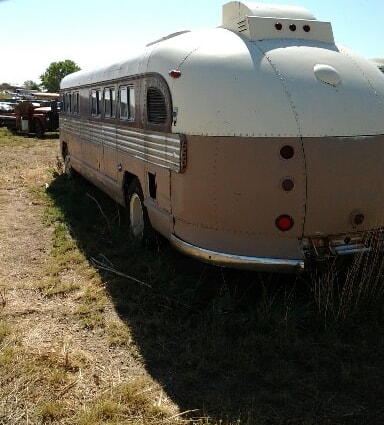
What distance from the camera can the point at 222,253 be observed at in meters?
4.68

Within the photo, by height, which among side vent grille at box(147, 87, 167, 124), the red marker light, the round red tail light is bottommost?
the round red tail light

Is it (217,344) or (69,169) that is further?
(69,169)

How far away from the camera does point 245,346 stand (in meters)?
4.12

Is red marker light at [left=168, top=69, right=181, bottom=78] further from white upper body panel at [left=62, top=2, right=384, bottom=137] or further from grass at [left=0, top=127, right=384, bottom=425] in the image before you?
grass at [left=0, top=127, right=384, bottom=425]

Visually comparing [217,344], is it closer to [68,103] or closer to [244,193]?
[244,193]

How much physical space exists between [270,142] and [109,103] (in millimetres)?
3657

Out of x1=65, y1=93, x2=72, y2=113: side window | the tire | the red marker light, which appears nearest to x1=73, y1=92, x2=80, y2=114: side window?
x1=65, y1=93, x2=72, y2=113: side window

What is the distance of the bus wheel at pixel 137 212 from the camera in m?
6.18

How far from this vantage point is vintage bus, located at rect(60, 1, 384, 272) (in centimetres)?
439

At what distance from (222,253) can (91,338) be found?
4.74 feet

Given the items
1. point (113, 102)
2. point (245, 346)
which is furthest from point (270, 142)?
point (113, 102)

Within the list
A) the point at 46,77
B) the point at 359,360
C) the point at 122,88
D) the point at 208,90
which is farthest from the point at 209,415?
the point at 46,77

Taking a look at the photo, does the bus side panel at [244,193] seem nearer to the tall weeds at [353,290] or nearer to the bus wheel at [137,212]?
the tall weeds at [353,290]

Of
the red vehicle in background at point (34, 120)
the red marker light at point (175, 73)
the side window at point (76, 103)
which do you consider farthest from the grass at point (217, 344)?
the red vehicle in background at point (34, 120)
